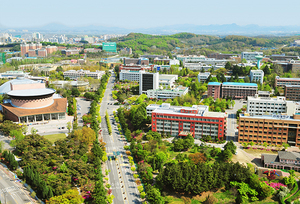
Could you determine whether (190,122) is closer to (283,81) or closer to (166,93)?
(166,93)

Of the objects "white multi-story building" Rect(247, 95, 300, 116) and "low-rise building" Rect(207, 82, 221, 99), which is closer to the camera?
"white multi-story building" Rect(247, 95, 300, 116)

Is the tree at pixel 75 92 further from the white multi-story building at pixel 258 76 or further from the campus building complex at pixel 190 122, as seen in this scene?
the white multi-story building at pixel 258 76

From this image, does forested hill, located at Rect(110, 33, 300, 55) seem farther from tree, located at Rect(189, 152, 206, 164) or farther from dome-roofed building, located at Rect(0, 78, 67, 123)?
tree, located at Rect(189, 152, 206, 164)

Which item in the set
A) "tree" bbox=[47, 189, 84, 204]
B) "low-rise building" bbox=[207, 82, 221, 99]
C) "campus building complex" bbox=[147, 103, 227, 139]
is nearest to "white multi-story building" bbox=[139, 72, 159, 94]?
"low-rise building" bbox=[207, 82, 221, 99]

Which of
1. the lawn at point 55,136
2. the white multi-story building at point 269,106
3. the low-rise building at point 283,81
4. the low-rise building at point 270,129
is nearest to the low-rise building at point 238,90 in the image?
the low-rise building at point 283,81

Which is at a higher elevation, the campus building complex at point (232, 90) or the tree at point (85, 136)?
the campus building complex at point (232, 90)

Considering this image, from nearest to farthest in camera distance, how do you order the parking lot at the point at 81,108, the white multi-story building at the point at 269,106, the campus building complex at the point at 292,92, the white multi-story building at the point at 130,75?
the white multi-story building at the point at 269,106
the parking lot at the point at 81,108
the campus building complex at the point at 292,92
the white multi-story building at the point at 130,75
